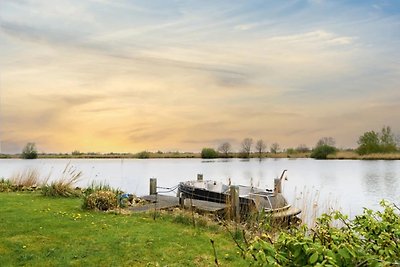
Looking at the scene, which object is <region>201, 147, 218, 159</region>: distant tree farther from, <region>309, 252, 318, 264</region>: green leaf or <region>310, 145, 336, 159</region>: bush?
<region>309, 252, 318, 264</region>: green leaf

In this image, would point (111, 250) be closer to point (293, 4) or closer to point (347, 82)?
point (293, 4)

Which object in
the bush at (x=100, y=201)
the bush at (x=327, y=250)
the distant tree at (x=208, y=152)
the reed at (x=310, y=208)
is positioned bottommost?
the reed at (x=310, y=208)

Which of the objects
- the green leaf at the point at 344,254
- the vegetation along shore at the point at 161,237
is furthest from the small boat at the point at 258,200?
the green leaf at the point at 344,254

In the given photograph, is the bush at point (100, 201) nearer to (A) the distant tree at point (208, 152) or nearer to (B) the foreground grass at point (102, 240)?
(B) the foreground grass at point (102, 240)

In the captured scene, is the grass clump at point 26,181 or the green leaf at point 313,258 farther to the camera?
the grass clump at point 26,181

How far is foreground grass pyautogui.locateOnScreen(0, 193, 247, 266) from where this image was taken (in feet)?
19.2

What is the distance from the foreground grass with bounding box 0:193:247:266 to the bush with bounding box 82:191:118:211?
573mm

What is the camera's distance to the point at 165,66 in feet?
57.9

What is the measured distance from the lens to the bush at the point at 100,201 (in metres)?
9.98

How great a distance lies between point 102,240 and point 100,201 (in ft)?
11.4

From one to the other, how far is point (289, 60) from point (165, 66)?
5628 millimetres

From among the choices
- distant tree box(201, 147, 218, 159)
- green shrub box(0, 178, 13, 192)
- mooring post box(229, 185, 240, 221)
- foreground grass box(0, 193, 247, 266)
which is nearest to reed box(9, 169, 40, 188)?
green shrub box(0, 178, 13, 192)

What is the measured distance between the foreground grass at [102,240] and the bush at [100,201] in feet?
1.88

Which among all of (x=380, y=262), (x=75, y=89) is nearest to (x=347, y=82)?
(x=75, y=89)
